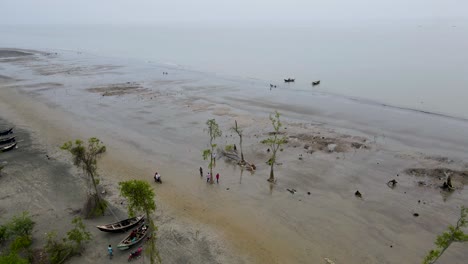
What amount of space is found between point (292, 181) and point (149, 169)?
53.3 feet

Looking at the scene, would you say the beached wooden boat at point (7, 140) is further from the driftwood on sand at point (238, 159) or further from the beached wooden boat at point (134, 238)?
the beached wooden boat at point (134, 238)

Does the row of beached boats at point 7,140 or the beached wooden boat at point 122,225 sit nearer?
the beached wooden boat at point 122,225

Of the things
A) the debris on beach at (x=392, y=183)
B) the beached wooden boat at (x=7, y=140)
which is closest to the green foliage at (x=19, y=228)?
the beached wooden boat at (x=7, y=140)

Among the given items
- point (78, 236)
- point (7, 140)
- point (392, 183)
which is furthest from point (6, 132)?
point (392, 183)

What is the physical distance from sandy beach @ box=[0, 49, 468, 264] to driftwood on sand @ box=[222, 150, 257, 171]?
34.1 inches

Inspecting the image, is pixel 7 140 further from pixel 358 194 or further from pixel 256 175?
pixel 358 194

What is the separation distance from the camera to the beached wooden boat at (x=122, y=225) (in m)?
26.2

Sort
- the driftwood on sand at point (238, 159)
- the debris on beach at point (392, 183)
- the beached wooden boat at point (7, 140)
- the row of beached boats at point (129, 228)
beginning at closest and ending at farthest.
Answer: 1. the row of beached boats at point (129, 228)
2. the debris on beach at point (392, 183)
3. the driftwood on sand at point (238, 159)
4. the beached wooden boat at point (7, 140)

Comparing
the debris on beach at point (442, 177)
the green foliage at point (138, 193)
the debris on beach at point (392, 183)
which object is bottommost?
the debris on beach at point (392, 183)

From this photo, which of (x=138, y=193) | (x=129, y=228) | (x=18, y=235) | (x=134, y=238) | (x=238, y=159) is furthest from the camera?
(x=238, y=159)

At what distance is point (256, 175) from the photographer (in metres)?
37.0

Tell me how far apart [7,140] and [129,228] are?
27955 mm

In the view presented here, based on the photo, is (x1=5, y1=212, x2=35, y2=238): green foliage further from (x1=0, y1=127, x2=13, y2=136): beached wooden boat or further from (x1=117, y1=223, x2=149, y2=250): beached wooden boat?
(x1=0, y1=127, x2=13, y2=136): beached wooden boat

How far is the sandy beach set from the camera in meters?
26.2
